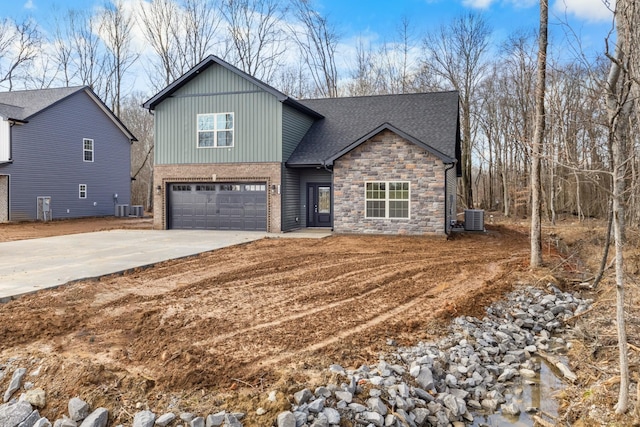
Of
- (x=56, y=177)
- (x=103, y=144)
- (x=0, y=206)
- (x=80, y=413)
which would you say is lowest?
(x=80, y=413)

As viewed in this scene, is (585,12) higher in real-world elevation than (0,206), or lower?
higher

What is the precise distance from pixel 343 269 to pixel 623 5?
6.47 m

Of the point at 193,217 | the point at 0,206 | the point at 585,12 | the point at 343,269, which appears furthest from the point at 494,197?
the point at 0,206

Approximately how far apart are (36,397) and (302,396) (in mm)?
2282

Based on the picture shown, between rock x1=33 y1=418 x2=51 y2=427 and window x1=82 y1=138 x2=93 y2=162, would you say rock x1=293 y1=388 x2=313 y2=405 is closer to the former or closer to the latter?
rock x1=33 y1=418 x2=51 y2=427

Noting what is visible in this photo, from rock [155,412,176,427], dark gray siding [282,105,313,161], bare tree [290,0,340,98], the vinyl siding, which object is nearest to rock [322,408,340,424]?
rock [155,412,176,427]

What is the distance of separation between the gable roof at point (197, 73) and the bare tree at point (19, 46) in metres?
Result: 18.8

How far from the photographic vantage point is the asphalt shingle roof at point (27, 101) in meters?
20.9

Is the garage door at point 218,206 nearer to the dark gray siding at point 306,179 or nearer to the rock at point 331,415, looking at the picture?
the dark gray siding at point 306,179

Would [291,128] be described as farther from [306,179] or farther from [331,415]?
[331,415]

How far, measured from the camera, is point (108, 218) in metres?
25.0

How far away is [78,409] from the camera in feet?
11.4

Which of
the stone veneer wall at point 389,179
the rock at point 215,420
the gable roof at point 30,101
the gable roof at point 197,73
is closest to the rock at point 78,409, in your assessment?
the rock at point 215,420

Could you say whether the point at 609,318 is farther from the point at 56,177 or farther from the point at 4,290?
the point at 56,177
